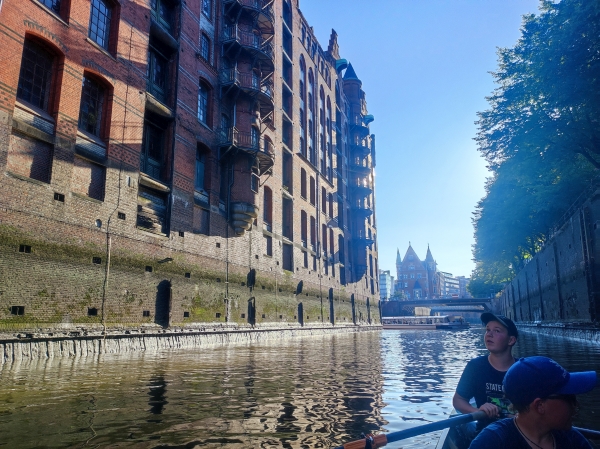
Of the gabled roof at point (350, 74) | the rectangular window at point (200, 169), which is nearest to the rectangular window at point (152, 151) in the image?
the rectangular window at point (200, 169)

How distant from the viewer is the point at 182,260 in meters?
19.1

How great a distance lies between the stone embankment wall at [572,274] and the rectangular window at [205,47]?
67.3 ft

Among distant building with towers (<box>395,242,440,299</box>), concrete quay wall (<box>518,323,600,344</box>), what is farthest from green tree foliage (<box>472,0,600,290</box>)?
distant building with towers (<box>395,242,440,299</box>)

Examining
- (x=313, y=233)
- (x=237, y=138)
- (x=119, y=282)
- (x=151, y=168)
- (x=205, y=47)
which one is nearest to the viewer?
(x=119, y=282)

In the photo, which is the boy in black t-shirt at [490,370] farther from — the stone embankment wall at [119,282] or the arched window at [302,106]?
the arched window at [302,106]

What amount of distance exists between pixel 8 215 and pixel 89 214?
2886 mm

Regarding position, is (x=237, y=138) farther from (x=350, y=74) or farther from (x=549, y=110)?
(x=350, y=74)

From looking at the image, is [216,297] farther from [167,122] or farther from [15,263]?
[15,263]

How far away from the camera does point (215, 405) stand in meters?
5.86

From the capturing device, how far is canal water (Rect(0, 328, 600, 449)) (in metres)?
4.34

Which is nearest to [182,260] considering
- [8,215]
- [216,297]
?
[216,297]

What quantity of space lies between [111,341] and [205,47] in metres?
16.6

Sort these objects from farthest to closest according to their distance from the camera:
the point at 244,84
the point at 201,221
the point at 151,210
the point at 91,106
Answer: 1. the point at 244,84
2. the point at 201,221
3. the point at 151,210
4. the point at 91,106

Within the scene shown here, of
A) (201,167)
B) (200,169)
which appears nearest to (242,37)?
(201,167)
